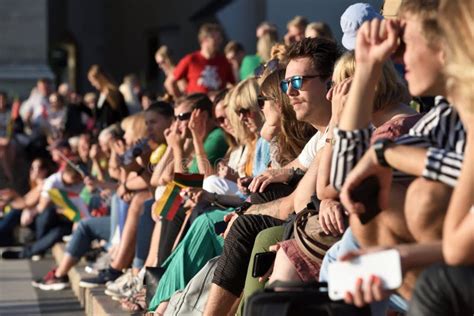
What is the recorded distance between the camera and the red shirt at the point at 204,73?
1314 cm

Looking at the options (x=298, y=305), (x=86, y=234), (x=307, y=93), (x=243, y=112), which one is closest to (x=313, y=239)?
(x=307, y=93)

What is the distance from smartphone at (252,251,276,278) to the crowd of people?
5 cm

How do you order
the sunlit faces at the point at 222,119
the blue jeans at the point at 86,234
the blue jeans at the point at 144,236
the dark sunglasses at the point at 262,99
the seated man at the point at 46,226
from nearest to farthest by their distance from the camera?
the dark sunglasses at the point at 262,99
the sunlit faces at the point at 222,119
the blue jeans at the point at 144,236
the blue jeans at the point at 86,234
the seated man at the point at 46,226

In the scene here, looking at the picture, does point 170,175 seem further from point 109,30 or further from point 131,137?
point 109,30

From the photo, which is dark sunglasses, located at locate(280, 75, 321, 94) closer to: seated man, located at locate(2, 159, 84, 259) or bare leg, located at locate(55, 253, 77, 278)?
bare leg, located at locate(55, 253, 77, 278)

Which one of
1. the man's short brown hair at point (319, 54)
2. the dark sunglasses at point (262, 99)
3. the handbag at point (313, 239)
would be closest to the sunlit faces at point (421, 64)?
the handbag at point (313, 239)

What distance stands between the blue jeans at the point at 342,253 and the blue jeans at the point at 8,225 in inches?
436

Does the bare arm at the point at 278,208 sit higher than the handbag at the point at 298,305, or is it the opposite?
the handbag at the point at 298,305

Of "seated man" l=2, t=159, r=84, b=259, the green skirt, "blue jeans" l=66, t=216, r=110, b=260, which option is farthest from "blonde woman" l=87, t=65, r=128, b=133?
the green skirt

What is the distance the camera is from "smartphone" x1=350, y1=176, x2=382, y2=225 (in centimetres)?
391

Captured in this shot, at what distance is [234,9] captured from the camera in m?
23.0

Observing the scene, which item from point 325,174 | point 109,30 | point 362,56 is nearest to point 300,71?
point 325,174

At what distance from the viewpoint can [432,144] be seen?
3.97 metres

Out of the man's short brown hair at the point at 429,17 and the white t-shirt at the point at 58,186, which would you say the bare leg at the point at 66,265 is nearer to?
the white t-shirt at the point at 58,186
